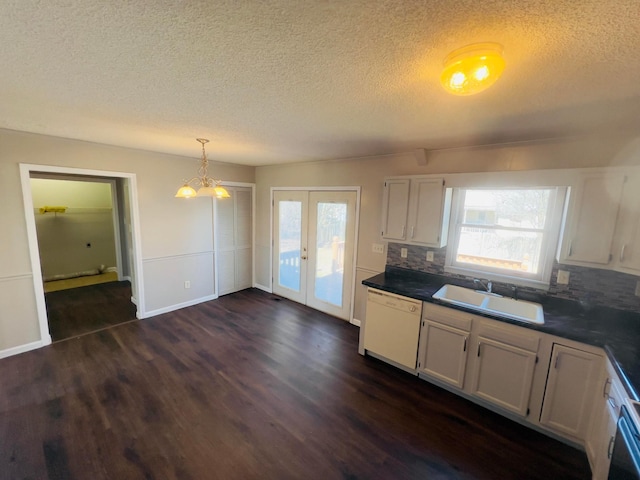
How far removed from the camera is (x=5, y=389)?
239 centimetres

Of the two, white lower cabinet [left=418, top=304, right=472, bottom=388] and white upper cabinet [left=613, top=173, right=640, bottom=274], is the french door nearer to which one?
white lower cabinet [left=418, top=304, right=472, bottom=388]

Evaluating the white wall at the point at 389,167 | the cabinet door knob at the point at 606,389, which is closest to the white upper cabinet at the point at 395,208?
the white wall at the point at 389,167

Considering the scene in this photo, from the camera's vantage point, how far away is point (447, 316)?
7.95 feet

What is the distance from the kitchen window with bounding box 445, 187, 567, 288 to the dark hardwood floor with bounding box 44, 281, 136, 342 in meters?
4.52

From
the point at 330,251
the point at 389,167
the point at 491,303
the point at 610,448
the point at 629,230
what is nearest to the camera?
the point at 610,448

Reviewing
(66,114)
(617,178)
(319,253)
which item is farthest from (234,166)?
(617,178)

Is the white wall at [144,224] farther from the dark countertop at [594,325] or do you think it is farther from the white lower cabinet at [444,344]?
the white lower cabinet at [444,344]

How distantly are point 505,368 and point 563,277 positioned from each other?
0.98m

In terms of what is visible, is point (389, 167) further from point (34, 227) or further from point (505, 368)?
point (34, 227)

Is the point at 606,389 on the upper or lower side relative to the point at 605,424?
upper

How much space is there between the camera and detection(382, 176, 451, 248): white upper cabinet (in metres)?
2.77

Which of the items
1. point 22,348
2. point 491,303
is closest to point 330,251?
point 491,303

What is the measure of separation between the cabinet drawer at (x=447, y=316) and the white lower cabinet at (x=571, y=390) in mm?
585

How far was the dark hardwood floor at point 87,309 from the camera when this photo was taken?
3.54 m
